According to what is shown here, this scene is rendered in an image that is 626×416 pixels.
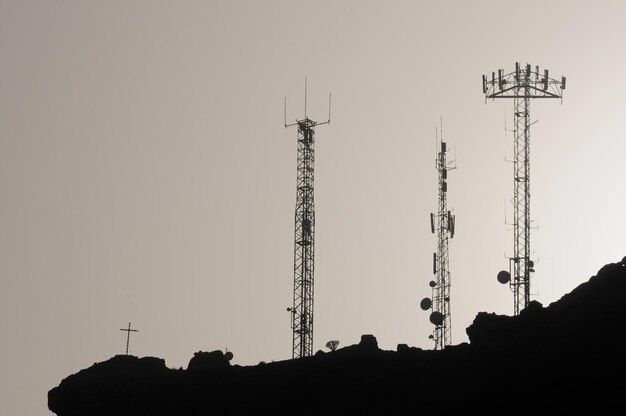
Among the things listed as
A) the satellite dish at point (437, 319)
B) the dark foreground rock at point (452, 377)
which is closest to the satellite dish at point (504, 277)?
the satellite dish at point (437, 319)

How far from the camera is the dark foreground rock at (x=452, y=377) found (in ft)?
150

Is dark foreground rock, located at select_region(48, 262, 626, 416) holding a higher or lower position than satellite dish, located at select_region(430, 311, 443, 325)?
lower

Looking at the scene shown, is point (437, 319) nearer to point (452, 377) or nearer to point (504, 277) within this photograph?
point (504, 277)

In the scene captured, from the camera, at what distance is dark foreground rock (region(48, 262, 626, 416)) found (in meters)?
45.8

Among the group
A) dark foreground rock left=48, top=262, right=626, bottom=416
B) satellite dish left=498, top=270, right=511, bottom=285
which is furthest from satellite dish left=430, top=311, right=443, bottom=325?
dark foreground rock left=48, top=262, right=626, bottom=416

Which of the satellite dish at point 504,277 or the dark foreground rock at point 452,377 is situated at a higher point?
the satellite dish at point 504,277

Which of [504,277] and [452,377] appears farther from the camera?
[504,277]

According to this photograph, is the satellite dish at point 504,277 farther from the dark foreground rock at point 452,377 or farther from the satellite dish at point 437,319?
the dark foreground rock at point 452,377

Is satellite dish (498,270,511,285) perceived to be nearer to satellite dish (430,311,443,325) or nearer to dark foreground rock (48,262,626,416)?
satellite dish (430,311,443,325)

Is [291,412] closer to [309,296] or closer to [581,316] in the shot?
[581,316]

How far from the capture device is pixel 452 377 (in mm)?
49594

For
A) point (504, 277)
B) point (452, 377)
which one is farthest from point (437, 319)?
point (452, 377)

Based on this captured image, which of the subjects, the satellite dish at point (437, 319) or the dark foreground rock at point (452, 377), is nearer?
the dark foreground rock at point (452, 377)

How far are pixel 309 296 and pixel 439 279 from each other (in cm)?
794
